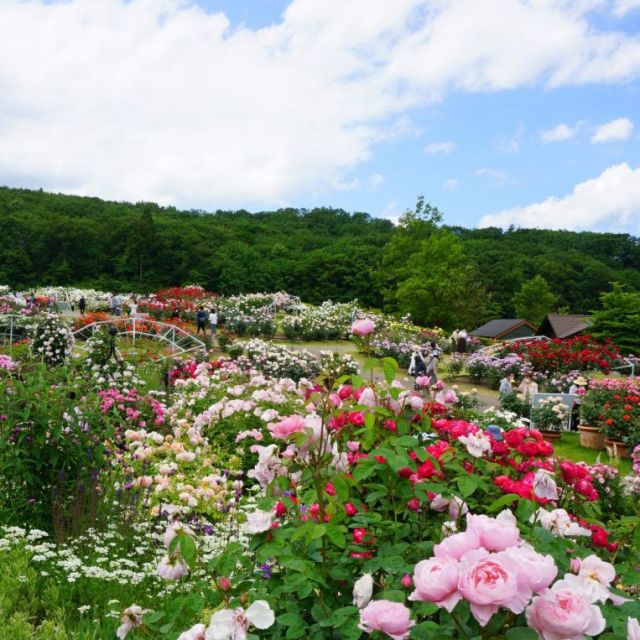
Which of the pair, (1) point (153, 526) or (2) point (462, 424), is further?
(1) point (153, 526)

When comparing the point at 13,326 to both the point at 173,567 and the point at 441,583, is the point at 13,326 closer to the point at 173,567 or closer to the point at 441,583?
the point at 173,567

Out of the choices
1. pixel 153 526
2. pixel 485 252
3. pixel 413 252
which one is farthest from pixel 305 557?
pixel 485 252

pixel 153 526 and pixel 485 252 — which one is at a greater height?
pixel 485 252

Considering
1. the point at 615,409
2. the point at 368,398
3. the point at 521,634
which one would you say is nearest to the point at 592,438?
the point at 615,409

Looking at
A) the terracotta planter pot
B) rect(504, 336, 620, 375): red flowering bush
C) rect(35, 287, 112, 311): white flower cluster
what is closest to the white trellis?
the terracotta planter pot

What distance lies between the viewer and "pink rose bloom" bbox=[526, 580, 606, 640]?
1.20 metres

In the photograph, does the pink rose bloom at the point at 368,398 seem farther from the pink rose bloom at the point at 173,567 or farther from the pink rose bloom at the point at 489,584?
the pink rose bloom at the point at 489,584

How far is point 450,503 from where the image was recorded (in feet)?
6.93

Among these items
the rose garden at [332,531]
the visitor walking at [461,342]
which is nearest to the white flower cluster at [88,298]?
the visitor walking at [461,342]

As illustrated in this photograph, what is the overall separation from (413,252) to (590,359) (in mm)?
26401

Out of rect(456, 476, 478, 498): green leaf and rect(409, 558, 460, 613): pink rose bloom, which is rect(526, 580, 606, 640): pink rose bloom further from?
rect(456, 476, 478, 498): green leaf

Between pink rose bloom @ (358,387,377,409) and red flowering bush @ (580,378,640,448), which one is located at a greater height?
pink rose bloom @ (358,387,377,409)

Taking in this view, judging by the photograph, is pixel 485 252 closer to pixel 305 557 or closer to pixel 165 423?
pixel 165 423

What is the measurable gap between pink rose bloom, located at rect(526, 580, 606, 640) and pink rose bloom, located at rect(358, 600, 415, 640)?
259 millimetres
